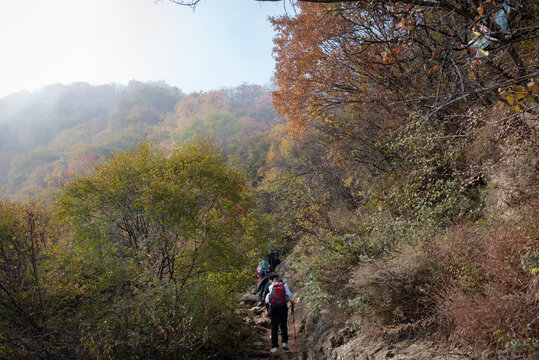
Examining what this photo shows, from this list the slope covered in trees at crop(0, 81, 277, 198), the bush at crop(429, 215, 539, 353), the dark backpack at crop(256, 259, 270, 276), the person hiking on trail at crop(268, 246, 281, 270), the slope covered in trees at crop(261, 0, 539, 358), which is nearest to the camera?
the bush at crop(429, 215, 539, 353)

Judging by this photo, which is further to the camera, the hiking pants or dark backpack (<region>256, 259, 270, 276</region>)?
dark backpack (<region>256, 259, 270, 276</region>)

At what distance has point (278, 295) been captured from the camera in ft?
24.7

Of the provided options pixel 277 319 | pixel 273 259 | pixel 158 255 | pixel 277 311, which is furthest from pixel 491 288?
pixel 273 259

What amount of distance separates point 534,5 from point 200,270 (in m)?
9.95

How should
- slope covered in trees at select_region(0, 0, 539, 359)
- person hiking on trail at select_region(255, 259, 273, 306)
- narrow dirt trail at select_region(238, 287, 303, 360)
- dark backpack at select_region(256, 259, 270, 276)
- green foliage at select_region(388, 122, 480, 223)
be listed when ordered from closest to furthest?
slope covered in trees at select_region(0, 0, 539, 359) → green foliage at select_region(388, 122, 480, 223) → narrow dirt trail at select_region(238, 287, 303, 360) → person hiking on trail at select_region(255, 259, 273, 306) → dark backpack at select_region(256, 259, 270, 276)

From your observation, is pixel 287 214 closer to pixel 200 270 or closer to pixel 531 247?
pixel 200 270

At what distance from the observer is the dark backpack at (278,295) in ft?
24.6

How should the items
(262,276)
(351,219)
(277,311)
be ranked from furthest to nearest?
(262,276)
(351,219)
(277,311)

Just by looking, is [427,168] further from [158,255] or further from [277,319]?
[158,255]

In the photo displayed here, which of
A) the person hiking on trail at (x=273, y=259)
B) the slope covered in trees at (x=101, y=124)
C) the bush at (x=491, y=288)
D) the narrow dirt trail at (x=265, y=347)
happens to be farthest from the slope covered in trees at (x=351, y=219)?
the slope covered in trees at (x=101, y=124)

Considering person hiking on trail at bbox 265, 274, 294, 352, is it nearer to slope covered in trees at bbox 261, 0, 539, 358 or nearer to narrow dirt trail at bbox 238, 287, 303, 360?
narrow dirt trail at bbox 238, 287, 303, 360

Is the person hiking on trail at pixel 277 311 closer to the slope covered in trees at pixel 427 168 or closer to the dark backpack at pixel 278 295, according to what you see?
the dark backpack at pixel 278 295

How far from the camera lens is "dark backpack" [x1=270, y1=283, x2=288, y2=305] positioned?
24.6 ft

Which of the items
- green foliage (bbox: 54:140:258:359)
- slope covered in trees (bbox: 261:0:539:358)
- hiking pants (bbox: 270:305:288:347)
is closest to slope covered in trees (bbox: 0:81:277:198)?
green foliage (bbox: 54:140:258:359)
